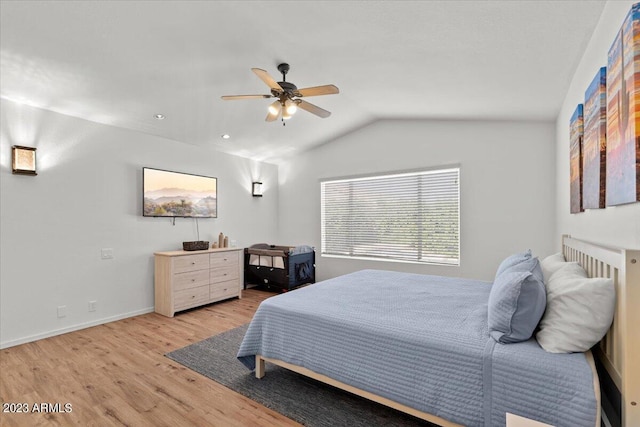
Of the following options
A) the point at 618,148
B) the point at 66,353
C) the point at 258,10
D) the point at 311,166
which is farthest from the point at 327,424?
the point at 311,166

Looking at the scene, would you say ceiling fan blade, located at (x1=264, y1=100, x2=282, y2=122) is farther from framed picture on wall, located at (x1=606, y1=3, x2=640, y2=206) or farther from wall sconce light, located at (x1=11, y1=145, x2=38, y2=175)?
wall sconce light, located at (x1=11, y1=145, x2=38, y2=175)

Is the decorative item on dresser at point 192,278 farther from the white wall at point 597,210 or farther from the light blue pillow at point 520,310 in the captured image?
the white wall at point 597,210

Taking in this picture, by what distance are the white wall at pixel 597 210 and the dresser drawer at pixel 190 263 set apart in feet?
14.0

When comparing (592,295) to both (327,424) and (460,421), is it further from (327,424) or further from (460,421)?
(327,424)

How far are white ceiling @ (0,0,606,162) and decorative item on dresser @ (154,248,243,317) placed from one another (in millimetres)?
1852

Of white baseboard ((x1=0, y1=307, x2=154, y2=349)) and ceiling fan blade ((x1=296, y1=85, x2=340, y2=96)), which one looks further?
white baseboard ((x1=0, y1=307, x2=154, y2=349))

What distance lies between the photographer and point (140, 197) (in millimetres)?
4203

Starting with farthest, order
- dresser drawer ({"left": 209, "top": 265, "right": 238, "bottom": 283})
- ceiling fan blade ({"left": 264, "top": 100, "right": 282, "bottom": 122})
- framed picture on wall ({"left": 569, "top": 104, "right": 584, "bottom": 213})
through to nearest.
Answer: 1. dresser drawer ({"left": 209, "top": 265, "right": 238, "bottom": 283})
2. ceiling fan blade ({"left": 264, "top": 100, "right": 282, "bottom": 122})
3. framed picture on wall ({"left": 569, "top": 104, "right": 584, "bottom": 213})

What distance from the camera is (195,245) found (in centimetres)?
452

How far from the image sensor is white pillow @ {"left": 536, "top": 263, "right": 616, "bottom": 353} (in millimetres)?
1349

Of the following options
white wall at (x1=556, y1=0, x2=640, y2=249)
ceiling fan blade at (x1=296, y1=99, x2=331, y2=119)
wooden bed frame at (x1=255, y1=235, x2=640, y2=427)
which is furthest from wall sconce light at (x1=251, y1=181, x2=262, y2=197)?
wooden bed frame at (x1=255, y1=235, x2=640, y2=427)

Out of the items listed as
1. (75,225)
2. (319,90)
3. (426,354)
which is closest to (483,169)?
(319,90)

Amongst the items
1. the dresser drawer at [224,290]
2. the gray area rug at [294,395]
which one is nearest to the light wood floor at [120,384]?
the gray area rug at [294,395]

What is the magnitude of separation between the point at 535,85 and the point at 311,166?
3.78 metres
